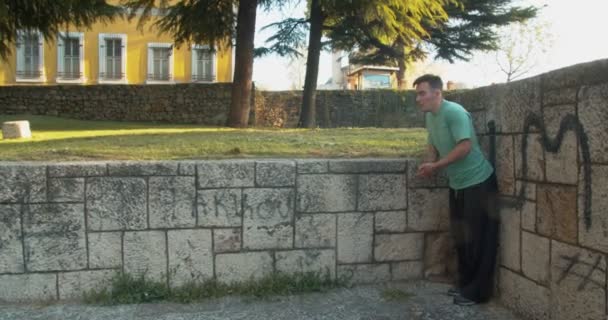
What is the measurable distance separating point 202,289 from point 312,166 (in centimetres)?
142

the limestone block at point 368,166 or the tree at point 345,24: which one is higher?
the tree at point 345,24

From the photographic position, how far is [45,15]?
1355 cm

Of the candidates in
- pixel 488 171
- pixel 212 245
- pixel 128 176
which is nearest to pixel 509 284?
pixel 488 171

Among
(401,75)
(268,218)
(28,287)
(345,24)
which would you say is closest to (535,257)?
(268,218)

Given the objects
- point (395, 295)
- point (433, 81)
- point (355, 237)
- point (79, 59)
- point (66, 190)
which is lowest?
point (395, 295)

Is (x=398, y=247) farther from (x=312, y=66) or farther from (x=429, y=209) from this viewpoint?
(x=312, y=66)

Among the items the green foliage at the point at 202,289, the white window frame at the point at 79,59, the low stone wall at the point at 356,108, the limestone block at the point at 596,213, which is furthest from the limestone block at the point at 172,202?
the white window frame at the point at 79,59

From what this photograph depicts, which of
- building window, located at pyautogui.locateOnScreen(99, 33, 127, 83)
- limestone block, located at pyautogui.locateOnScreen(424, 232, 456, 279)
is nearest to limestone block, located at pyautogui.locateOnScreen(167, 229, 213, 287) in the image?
limestone block, located at pyautogui.locateOnScreen(424, 232, 456, 279)

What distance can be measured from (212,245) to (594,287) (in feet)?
9.37

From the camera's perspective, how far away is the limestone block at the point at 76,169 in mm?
4121

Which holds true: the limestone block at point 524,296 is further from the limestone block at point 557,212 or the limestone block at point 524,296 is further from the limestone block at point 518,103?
the limestone block at point 518,103

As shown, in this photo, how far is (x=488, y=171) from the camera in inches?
162

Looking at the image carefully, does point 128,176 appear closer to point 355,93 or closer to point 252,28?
point 252,28

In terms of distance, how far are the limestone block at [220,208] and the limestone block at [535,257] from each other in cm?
230
